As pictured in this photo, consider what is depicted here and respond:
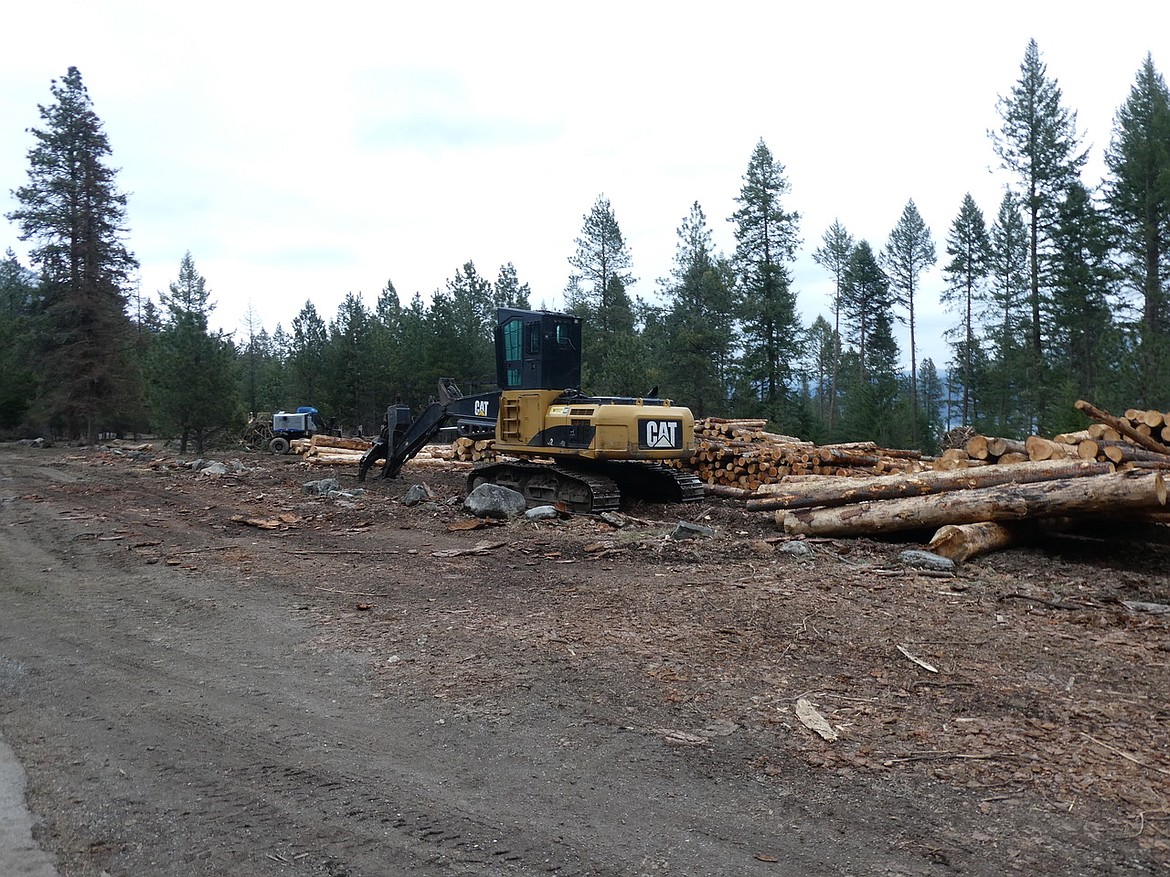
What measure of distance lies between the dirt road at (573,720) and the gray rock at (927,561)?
0.31 m

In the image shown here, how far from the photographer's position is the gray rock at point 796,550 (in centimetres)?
900

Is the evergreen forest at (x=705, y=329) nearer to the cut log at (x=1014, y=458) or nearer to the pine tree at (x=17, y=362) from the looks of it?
the pine tree at (x=17, y=362)

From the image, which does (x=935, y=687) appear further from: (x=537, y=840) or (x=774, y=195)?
(x=774, y=195)

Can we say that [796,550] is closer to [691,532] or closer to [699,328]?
[691,532]

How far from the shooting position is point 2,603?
7.23 meters

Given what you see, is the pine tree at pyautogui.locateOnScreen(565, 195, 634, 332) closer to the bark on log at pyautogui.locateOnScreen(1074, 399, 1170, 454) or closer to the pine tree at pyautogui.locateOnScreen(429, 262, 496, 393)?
the pine tree at pyautogui.locateOnScreen(429, 262, 496, 393)

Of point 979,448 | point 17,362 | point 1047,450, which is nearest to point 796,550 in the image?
point 1047,450

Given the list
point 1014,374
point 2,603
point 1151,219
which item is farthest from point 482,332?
point 2,603

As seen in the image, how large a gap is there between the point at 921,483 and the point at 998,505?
123 centimetres

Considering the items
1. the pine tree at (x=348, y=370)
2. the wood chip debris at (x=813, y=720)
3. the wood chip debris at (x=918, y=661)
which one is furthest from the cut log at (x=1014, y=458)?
the pine tree at (x=348, y=370)

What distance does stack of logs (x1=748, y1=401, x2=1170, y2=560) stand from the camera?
839 cm

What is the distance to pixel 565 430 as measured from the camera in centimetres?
1284

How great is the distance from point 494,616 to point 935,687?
3.49 m

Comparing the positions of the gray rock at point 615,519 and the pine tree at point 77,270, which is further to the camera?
the pine tree at point 77,270
